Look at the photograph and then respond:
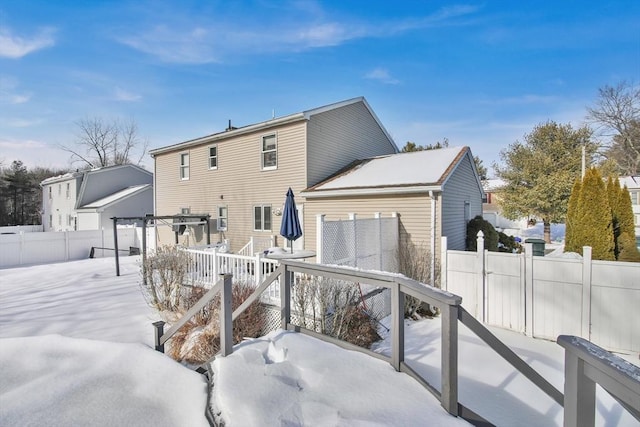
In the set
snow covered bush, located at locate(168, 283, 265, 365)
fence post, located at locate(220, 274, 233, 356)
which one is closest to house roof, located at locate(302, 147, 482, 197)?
snow covered bush, located at locate(168, 283, 265, 365)

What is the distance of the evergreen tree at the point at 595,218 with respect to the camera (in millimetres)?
9906

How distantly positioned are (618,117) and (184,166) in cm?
3374

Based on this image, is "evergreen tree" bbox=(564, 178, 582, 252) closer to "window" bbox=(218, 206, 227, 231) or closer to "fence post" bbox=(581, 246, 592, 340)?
"fence post" bbox=(581, 246, 592, 340)

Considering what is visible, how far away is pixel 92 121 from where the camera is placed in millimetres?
35156

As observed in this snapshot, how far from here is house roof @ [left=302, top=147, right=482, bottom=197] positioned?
973 centimetres

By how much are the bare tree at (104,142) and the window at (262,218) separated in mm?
31423

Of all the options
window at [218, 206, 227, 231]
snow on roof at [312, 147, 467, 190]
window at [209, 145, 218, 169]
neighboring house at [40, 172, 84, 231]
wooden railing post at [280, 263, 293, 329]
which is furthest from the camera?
neighboring house at [40, 172, 84, 231]

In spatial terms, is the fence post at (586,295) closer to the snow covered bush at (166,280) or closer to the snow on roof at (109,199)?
the snow covered bush at (166,280)

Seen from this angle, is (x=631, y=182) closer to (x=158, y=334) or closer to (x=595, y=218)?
(x=595, y=218)

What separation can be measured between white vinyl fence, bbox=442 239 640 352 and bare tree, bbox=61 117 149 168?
39.8 metres

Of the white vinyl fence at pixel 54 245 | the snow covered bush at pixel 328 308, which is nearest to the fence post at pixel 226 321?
the snow covered bush at pixel 328 308

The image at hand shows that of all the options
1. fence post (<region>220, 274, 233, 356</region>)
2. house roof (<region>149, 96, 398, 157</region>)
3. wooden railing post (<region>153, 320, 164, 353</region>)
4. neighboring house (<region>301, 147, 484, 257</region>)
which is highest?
house roof (<region>149, 96, 398, 157</region>)

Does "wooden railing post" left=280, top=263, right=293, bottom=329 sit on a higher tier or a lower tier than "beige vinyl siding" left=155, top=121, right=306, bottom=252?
lower

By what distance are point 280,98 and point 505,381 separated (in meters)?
16.5
